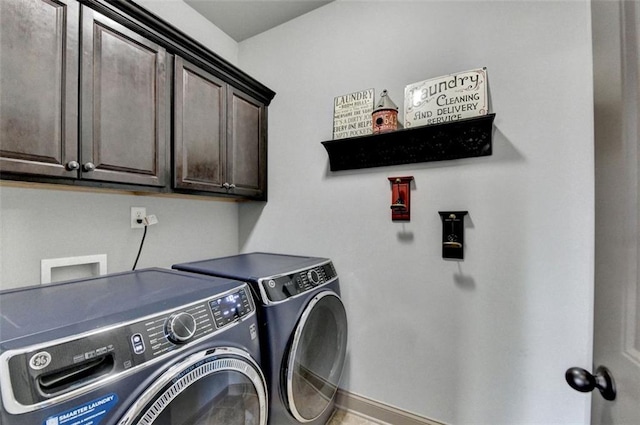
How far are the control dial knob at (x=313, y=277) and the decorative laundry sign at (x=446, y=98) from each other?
3.10 feet

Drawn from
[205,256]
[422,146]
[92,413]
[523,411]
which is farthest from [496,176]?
[205,256]

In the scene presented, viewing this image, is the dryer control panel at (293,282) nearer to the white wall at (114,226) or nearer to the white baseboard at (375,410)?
the white baseboard at (375,410)

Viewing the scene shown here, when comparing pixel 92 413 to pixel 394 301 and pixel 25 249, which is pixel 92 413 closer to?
pixel 25 249

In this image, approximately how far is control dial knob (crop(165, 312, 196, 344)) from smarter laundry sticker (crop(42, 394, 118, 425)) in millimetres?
157

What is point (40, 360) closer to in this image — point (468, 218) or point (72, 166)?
point (72, 166)

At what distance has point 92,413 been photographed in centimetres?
54

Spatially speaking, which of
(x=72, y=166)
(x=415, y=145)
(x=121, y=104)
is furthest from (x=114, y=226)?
(x=415, y=145)

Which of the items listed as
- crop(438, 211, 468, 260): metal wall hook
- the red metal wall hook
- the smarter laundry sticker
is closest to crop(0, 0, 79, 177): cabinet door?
the smarter laundry sticker


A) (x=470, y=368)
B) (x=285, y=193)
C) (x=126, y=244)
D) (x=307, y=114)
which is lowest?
(x=470, y=368)

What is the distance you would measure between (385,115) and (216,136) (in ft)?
3.21

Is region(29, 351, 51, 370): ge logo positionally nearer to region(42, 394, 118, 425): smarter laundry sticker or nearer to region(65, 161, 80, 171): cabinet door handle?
region(42, 394, 118, 425): smarter laundry sticker

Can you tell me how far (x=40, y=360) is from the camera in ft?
1.69

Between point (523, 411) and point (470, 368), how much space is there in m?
0.26

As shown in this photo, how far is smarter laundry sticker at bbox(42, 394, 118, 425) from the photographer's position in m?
0.51
